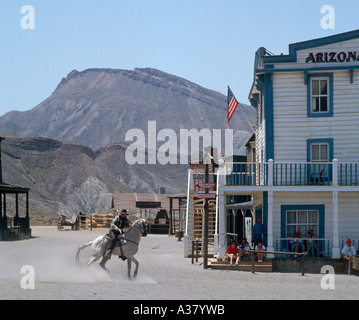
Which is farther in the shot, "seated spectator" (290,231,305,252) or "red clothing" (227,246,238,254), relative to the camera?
"seated spectator" (290,231,305,252)

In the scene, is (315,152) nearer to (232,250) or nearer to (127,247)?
(232,250)

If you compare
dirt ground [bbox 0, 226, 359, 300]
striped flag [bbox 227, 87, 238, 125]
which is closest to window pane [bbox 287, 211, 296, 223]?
dirt ground [bbox 0, 226, 359, 300]

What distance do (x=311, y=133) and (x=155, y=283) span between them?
10.9 m

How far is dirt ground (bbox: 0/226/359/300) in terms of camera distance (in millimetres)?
16375

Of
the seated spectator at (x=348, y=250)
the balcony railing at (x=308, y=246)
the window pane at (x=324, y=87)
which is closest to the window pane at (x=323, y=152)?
the window pane at (x=324, y=87)

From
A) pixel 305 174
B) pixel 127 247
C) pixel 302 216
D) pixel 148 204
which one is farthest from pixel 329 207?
pixel 148 204

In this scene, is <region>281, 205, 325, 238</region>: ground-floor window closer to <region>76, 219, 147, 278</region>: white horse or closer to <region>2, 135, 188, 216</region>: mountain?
<region>76, 219, 147, 278</region>: white horse

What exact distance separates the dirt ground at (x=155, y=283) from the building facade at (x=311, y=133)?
3.50 meters

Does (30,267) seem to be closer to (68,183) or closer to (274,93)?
(274,93)

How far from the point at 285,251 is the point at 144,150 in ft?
522

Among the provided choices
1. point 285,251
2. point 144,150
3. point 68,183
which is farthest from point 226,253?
point 144,150

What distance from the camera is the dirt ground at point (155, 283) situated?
16.4 meters

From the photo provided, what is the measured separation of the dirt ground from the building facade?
3496 millimetres

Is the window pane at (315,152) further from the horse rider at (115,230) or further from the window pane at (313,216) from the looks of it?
the horse rider at (115,230)
